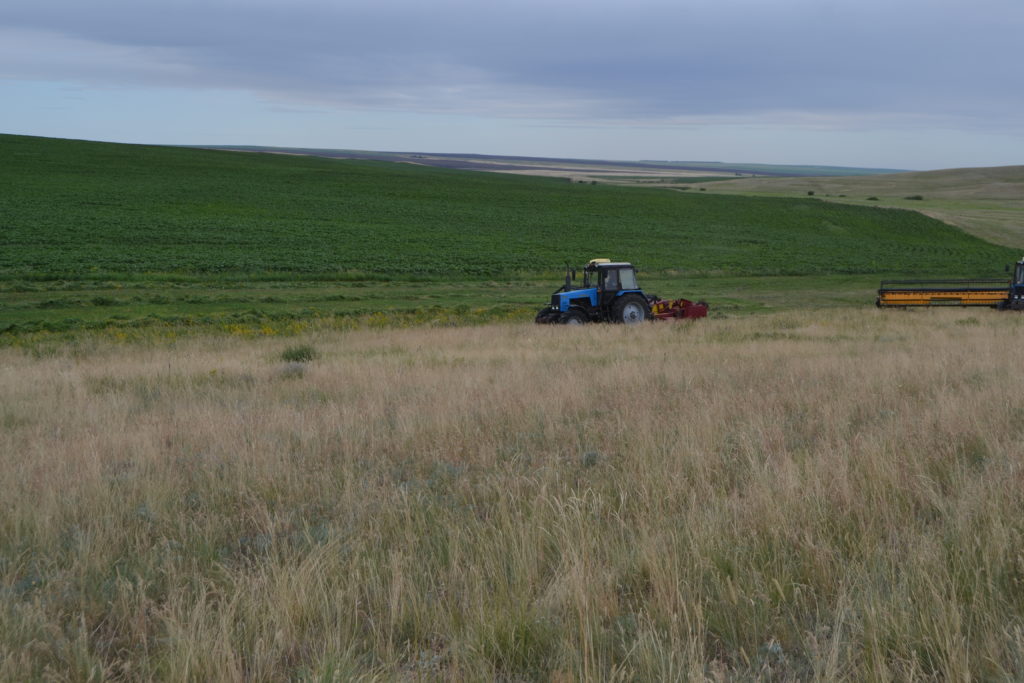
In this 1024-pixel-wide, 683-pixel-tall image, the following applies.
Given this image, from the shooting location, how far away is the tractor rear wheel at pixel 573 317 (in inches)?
893

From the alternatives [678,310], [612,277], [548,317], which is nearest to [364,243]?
[548,317]

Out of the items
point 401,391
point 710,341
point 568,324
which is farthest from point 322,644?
point 568,324

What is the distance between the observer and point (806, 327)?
21156mm

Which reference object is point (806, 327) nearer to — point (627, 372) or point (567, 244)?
point (627, 372)

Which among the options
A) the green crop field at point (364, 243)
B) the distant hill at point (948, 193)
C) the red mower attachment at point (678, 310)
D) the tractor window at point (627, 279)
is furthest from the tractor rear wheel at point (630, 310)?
the distant hill at point (948, 193)

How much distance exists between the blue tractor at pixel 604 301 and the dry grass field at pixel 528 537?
549 inches

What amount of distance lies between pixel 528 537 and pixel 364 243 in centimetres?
4288

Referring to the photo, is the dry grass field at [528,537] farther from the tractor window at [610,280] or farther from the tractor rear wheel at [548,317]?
the tractor window at [610,280]

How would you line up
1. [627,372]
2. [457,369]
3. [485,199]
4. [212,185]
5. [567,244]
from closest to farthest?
1. [627,372]
2. [457,369]
3. [567,244]
4. [212,185]
5. [485,199]

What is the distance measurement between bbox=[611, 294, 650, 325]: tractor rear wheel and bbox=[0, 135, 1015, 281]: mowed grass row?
16.6 m

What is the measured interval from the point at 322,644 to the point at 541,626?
0.88 meters

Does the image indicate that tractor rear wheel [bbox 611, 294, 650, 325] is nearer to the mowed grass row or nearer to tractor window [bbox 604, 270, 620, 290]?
tractor window [bbox 604, 270, 620, 290]

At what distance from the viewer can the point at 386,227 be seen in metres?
52.8

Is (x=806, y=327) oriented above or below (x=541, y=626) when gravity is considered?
below
